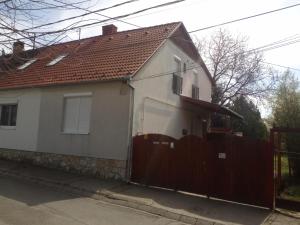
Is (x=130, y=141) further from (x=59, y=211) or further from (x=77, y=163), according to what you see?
(x=59, y=211)

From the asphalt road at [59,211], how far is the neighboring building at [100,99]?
3.14 meters

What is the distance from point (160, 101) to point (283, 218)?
317 inches

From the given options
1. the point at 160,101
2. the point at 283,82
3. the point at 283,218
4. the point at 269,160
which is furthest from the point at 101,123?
the point at 283,82

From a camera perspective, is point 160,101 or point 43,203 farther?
point 160,101

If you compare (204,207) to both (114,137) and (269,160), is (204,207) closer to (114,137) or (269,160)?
(269,160)

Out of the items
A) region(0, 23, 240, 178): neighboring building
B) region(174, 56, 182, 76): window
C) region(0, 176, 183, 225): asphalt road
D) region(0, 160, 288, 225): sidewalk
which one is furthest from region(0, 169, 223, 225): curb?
region(174, 56, 182, 76): window

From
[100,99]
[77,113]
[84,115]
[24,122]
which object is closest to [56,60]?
[24,122]

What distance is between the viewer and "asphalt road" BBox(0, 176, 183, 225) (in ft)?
28.3

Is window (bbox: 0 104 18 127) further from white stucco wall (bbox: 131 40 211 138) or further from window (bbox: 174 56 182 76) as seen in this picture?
window (bbox: 174 56 182 76)

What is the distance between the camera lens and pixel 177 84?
60.7 ft

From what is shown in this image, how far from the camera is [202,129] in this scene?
71.9ft

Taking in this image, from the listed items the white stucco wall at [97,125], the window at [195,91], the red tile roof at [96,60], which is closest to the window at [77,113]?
the white stucco wall at [97,125]

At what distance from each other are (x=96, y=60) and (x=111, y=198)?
23.9 ft

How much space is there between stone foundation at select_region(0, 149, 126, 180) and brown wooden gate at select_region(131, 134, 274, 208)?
2.24ft
